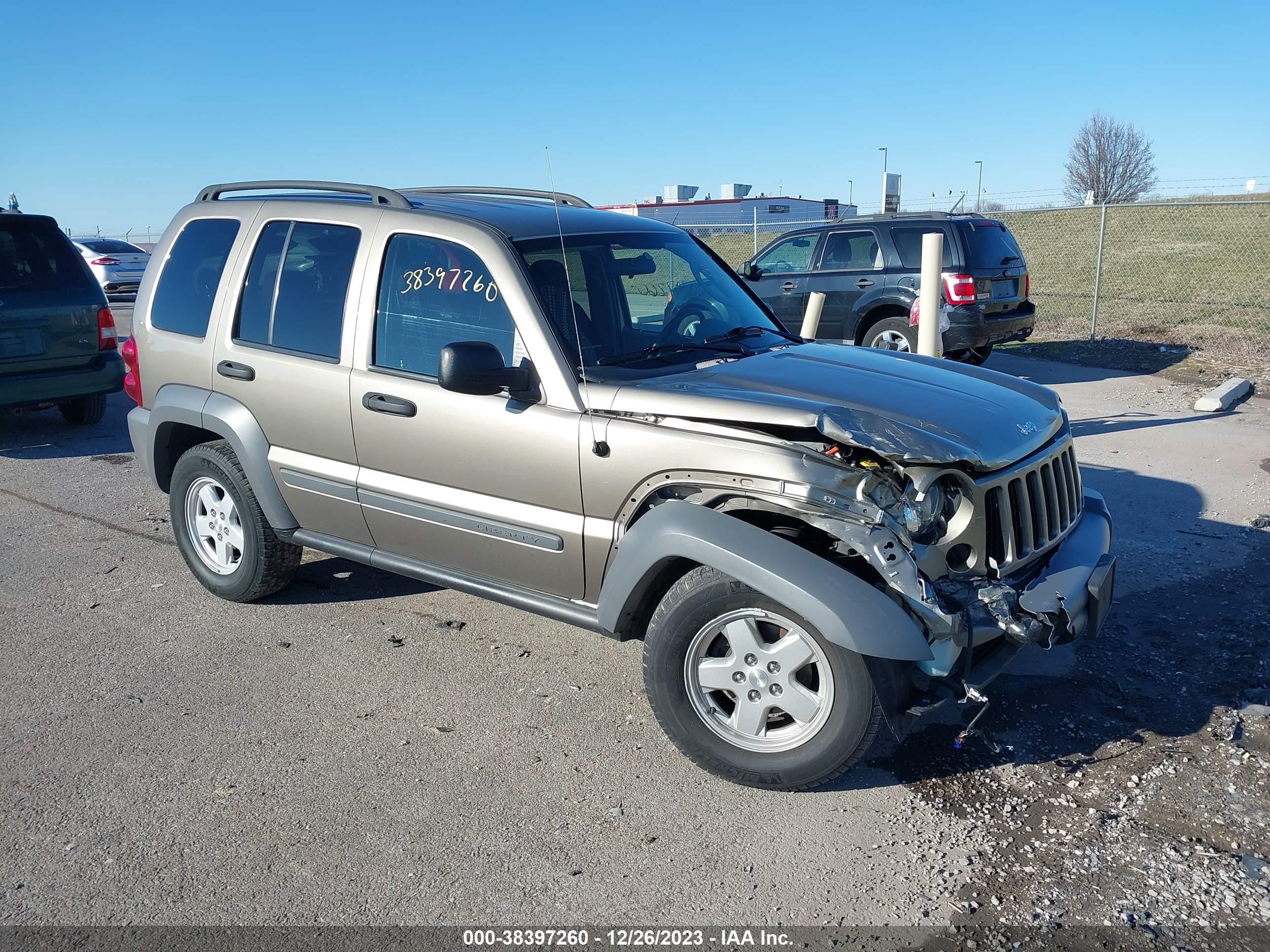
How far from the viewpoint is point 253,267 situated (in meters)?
4.91

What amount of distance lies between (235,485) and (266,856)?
2.28 m

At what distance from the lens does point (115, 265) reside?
23.4m

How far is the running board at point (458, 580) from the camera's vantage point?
3.96m

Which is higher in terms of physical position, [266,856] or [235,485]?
[235,485]

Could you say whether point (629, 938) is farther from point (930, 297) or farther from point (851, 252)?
point (851, 252)

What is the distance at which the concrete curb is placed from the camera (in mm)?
9758

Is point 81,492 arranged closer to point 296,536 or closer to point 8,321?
point 8,321

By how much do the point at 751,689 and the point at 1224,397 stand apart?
844cm

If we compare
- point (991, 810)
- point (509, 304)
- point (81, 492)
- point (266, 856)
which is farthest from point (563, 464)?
point (81, 492)

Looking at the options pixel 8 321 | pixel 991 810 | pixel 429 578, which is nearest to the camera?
pixel 991 810

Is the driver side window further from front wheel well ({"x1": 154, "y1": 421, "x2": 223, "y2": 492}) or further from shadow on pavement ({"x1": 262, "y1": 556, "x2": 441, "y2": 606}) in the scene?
front wheel well ({"x1": 154, "y1": 421, "x2": 223, "y2": 492})

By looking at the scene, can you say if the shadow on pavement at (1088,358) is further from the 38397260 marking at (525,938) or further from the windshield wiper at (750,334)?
the 38397260 marking at (525,938)

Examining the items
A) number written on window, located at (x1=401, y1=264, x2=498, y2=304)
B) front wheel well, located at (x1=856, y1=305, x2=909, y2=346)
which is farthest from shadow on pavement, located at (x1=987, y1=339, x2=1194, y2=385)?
number written on window, located at (x1=401, y1=264, x2=498, y2=304)

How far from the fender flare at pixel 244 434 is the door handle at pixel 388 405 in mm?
794
